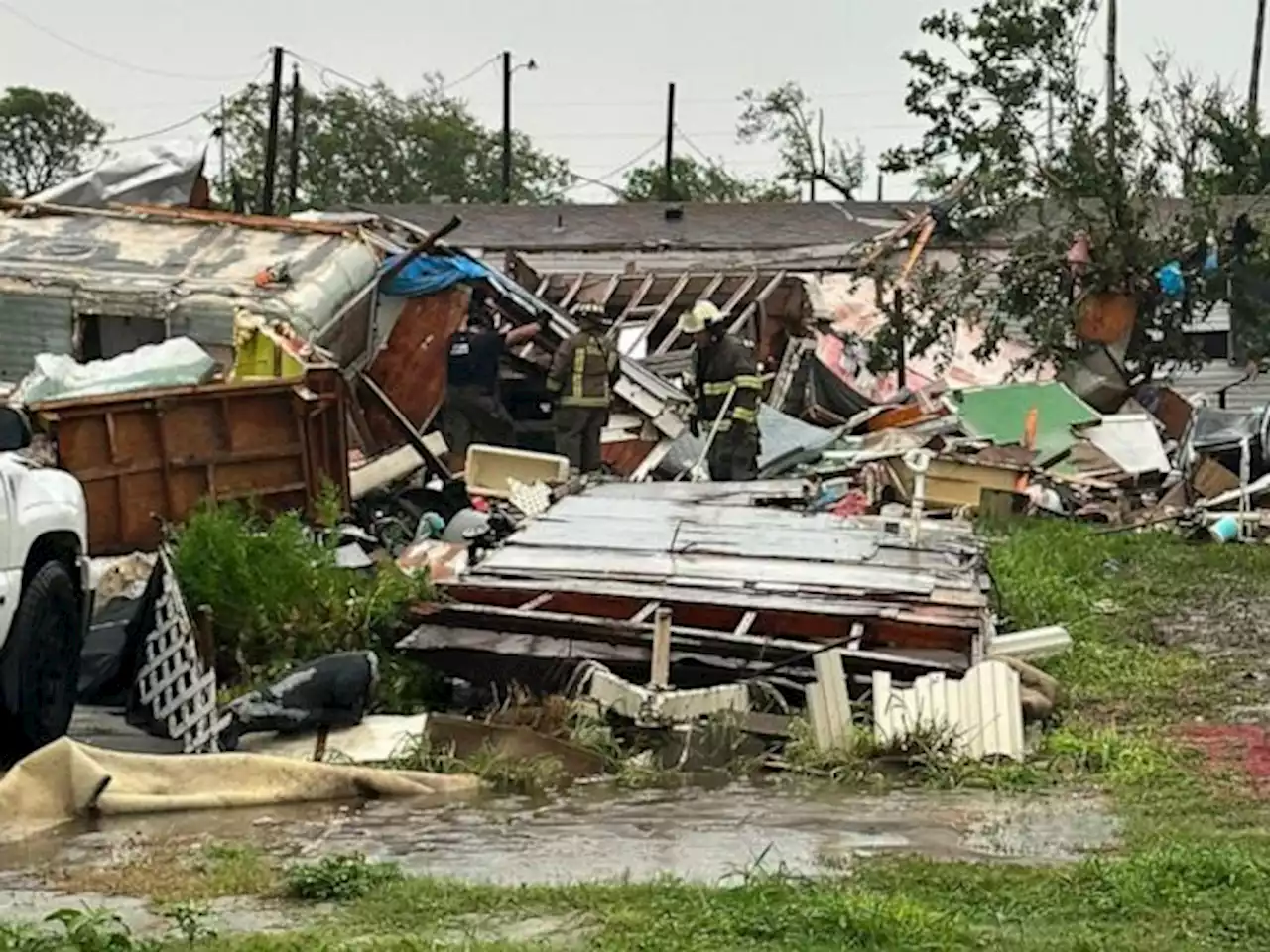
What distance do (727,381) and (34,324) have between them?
21.7ft

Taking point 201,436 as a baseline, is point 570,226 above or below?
above

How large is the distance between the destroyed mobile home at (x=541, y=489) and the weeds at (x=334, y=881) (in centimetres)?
278

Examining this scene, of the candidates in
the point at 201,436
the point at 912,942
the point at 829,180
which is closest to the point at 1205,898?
the point at 912,942

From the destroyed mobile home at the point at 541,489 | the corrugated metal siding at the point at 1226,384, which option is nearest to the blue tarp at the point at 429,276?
the destroyed mobile home at the point at 541,489

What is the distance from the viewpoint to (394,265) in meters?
20.1

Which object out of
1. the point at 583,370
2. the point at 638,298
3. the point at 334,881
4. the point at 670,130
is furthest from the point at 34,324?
the point at 670,130

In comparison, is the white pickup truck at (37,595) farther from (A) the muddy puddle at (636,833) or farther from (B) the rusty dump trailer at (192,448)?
(B) the rusty dump trailer at (192,448)

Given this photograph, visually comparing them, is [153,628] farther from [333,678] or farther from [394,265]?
[394,265]

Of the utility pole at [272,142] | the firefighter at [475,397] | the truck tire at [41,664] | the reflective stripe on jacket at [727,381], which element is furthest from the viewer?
the utility pole at [272,142]

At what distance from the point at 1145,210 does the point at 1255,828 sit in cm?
1693

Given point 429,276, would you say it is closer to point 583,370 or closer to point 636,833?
point 583,370

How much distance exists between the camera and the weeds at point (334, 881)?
583cm

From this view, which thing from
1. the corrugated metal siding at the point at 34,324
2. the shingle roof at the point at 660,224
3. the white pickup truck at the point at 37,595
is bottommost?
the white pickup truck at the point at 37,595

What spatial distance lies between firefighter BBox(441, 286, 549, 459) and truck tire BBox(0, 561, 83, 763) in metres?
12.9
